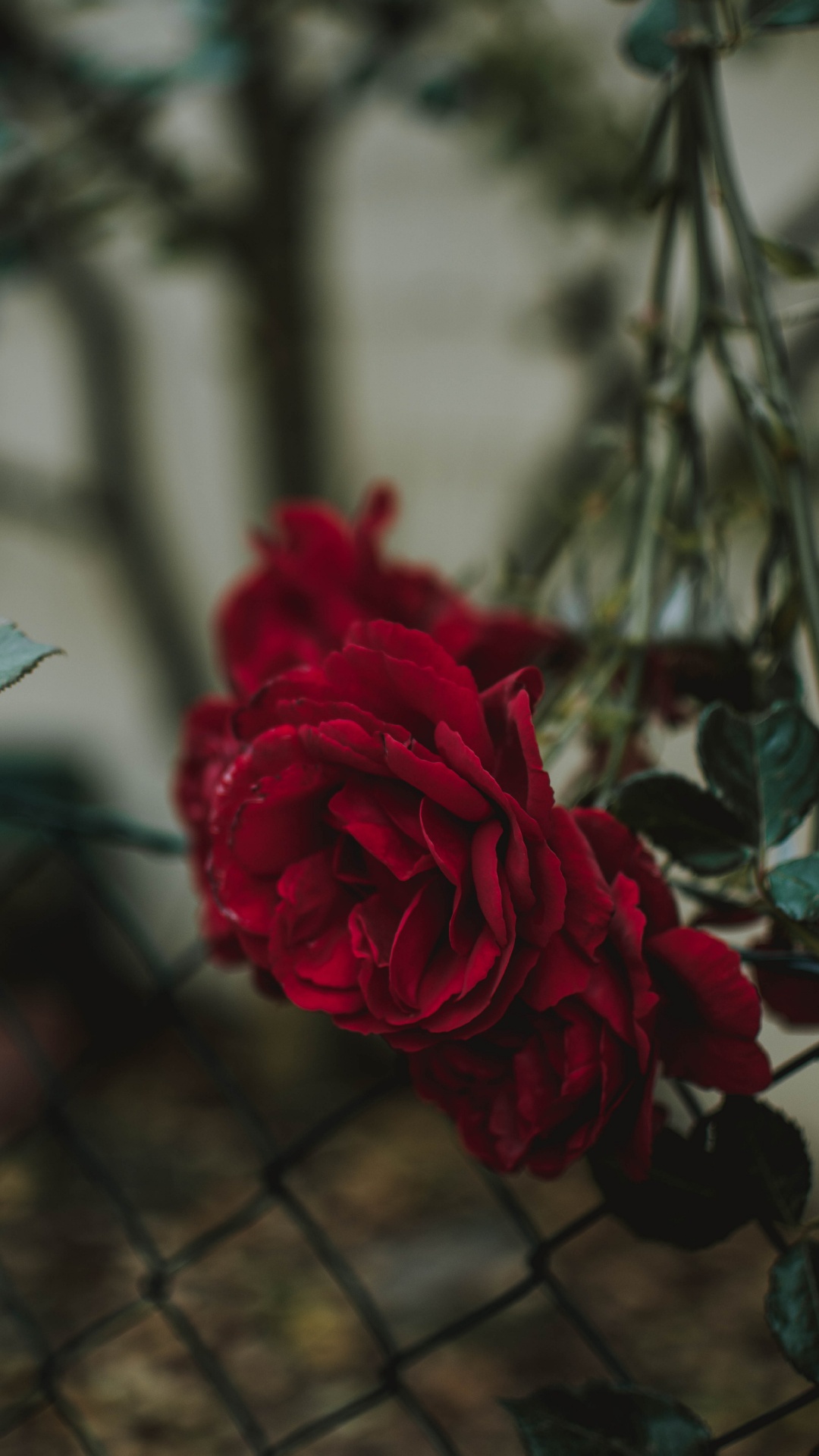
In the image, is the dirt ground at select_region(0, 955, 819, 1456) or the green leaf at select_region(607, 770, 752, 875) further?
the dirt ground at select_region(0, 955, 819, 1456)

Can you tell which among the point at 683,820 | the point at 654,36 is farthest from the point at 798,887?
the point at 654,36

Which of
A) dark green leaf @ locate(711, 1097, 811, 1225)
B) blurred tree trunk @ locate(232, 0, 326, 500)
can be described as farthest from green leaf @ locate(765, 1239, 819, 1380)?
blurred tree trunk @ locate(232, 0, 326, 500)

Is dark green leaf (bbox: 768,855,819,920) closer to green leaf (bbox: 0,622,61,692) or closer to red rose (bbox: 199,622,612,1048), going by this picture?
red rose (bbox: 199,622,612,1048)

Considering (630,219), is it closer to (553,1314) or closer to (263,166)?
(263,166)

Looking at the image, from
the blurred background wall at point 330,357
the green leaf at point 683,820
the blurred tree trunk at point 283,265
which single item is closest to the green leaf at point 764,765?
the green leaf at point 683,820

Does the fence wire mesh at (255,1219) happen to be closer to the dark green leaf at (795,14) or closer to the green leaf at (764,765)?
the green leaf at (764,765)

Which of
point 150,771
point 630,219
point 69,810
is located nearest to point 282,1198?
point 69,810

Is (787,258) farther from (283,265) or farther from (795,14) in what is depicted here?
(283,265)
